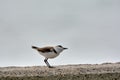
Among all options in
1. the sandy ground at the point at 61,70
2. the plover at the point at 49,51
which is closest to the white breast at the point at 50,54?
the plover at the point at 49,51

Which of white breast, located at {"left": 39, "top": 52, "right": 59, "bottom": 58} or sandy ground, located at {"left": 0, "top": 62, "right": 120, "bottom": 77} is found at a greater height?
white breast, located at {"left": 39, "top": 52, "right": 59, "bottom": 58}

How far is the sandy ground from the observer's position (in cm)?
1346

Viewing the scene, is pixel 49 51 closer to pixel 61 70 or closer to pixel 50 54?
pixel 50 54

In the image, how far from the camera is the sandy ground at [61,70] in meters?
13.5

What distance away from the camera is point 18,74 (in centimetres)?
1357

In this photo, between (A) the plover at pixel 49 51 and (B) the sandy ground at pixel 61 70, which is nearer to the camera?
(B) the sandy ground at pixel 61 70

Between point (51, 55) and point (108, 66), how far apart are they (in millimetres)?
1971

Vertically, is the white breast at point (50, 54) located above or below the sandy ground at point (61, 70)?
above

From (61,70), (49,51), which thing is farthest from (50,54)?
(61,70)

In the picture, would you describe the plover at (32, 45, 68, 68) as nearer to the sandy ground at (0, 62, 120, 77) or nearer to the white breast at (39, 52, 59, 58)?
the white breast at (39, 52, 59, 58)

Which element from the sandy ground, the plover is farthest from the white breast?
the sandy ground

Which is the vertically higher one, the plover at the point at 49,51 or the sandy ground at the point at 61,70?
the plover at the point at 49,51

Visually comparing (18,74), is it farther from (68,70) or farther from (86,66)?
(86,66)

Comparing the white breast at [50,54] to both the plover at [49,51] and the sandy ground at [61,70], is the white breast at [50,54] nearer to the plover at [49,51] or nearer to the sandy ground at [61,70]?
the plover at [49,51]
